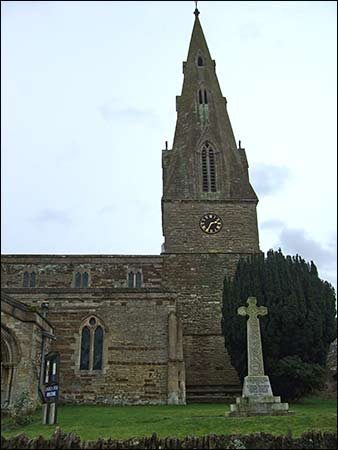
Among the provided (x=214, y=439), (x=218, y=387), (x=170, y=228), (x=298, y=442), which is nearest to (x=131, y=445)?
(x=214, y=439)

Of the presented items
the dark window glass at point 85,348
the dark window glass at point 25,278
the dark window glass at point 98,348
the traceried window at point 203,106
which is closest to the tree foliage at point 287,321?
the dark window glass at point 98,348

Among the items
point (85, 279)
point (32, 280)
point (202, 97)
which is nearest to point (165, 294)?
point (85, 279)

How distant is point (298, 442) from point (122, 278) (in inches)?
895

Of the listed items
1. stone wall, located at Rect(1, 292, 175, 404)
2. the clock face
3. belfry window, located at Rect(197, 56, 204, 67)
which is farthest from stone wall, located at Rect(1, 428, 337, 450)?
belfry window, located at Rect(197, 56, 204, 67)

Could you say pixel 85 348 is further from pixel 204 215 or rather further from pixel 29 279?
pixel 204 215

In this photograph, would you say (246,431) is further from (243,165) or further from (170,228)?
(243,165)

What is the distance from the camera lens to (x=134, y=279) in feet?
100

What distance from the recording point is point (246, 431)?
10445 millimetres

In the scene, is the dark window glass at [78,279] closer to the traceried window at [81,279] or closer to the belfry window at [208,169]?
the traceried window at [81,279]

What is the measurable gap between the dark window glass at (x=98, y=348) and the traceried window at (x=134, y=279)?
27.6 ft

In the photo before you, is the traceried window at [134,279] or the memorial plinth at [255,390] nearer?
the memorial plinth at [255,390]

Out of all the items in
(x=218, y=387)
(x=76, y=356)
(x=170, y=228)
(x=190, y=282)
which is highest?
(x=170, y=228)

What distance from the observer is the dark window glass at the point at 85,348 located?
21.4 metres

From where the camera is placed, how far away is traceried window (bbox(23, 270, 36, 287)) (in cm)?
3026
